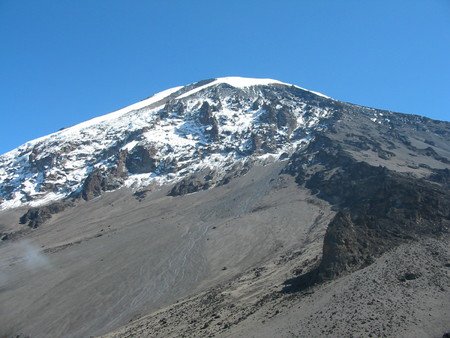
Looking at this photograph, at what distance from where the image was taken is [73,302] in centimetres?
6638

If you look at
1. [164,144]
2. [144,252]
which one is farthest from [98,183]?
[144,252]

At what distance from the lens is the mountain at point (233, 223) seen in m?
39.3

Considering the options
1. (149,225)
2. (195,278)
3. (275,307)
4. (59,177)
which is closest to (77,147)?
(59,177)

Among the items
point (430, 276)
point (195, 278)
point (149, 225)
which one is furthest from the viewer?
point (149, 225)

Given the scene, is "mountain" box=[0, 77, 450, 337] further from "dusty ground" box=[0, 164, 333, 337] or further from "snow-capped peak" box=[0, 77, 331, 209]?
"snow-capped peak" box=[0, 77, 331, 209]

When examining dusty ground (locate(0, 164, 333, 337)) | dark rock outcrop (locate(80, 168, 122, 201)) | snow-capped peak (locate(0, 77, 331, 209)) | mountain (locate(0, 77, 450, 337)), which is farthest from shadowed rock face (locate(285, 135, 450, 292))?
dark rock outcrop (locate(80, 168, 122, 201))

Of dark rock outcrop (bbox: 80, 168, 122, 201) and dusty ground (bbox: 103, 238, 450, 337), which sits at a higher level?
dark rock outcrop (bbox: 80, 168, 122, 201)

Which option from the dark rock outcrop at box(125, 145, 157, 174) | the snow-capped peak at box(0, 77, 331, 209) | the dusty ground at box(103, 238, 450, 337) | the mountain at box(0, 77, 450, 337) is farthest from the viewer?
the dark rock outcrop at box(125, 145, 157, 174)

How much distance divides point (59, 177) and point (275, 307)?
132548 millimetres

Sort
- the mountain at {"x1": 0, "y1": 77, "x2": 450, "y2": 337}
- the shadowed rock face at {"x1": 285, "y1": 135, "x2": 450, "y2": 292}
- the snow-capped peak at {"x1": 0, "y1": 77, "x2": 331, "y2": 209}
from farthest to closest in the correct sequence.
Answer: the snow-capped peak at {"x1": 0, "y1": 77, "x2": 331, "y2": 209}, the shadowed rock face at {"x1": 285, "y1": 135, "x2": 450, "y2": 292}, the mountain at {"x1": 0, "y1": 77, "x2": 450, "y2": 337}

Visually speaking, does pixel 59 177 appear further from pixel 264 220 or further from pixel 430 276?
pixel 430 276

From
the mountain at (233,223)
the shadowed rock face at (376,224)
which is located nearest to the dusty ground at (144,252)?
the mountain at (233,223)

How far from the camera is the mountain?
39.3 meters

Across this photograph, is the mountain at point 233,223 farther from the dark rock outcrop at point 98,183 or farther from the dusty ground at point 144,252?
the dark rock outcrop at point 98,183
